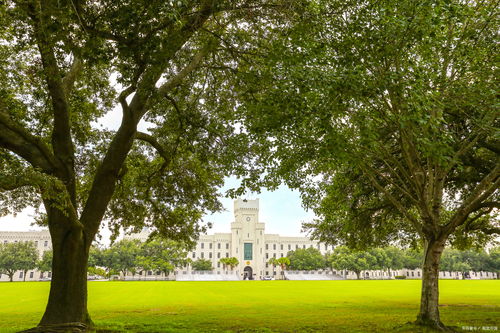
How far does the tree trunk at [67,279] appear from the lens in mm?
10328

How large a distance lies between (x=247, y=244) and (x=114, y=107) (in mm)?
103646

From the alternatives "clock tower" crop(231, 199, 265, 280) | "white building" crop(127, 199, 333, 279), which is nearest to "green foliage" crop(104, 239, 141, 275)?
"white building" crop(127, 199, 333, 279)

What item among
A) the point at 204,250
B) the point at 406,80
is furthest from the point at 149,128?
the point at 204,250

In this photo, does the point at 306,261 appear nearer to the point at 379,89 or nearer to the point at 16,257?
the point at 16,257

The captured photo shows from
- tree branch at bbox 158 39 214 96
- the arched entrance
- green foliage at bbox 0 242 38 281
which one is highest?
tree branch at bbox 158 39 214 96

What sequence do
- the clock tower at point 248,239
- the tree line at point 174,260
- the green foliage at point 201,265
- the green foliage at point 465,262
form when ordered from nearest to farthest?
the tree line at point 174,260 → the green foliage at point 465,262 → the green foliage at point 201,265 → the clock tower at point 248,239

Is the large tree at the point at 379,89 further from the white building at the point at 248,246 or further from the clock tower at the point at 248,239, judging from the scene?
the clock tower at the point at 248,239

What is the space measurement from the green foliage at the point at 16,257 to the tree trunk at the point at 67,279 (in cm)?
8722

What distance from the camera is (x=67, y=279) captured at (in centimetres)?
1060

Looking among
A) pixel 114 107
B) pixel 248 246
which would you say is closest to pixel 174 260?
pixel 248 246

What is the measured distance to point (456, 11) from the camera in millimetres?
8016

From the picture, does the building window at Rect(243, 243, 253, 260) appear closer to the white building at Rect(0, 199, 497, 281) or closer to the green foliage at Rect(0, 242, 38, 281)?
the white building at Rect(0, 199, 497, 281)

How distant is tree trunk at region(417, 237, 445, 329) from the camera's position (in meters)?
12.1

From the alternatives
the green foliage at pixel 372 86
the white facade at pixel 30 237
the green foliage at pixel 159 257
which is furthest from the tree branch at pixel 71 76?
the white facade at pixel 30 237
